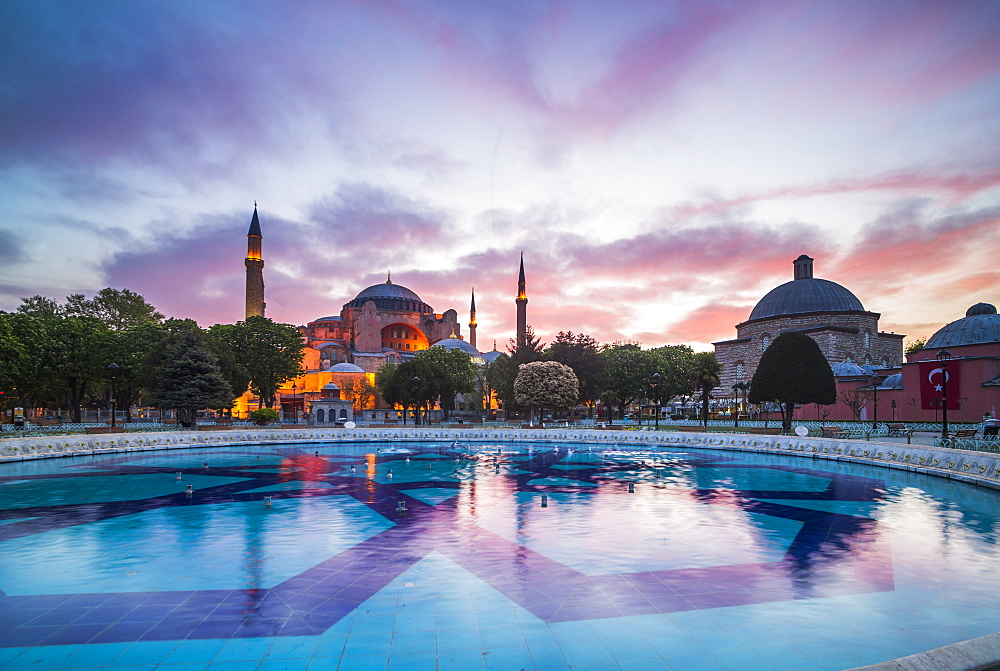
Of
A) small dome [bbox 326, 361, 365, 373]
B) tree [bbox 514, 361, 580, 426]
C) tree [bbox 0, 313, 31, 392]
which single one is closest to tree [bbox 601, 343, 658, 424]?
tree [bbox 514, 361, 580, 426]

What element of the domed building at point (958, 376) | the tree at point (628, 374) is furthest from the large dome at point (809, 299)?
the domed building at point (958, 376)

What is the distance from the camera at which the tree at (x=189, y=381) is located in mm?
41406

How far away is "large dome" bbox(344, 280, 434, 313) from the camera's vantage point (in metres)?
109

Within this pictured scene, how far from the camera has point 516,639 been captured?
22.9ft

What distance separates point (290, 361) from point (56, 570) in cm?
4887

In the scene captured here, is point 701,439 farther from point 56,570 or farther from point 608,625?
point 56,570

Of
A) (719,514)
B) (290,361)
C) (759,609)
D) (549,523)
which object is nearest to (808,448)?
(719,514)

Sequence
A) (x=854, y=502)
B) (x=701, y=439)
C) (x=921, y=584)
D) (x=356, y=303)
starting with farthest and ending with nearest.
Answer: (x=356, y=303) → (x=701, y=439) → (x=854, y=502) → (x=921, y=584)

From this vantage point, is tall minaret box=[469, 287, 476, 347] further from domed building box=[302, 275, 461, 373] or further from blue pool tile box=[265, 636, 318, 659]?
blue pool tile box=[265, 636, 318, 659]

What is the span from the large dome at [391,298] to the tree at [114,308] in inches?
1623

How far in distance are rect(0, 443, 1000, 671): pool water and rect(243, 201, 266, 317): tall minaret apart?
189 feet

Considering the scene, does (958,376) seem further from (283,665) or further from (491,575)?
(283,665)

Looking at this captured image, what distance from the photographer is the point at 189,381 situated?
41.5m

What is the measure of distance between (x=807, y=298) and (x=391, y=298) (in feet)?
229
